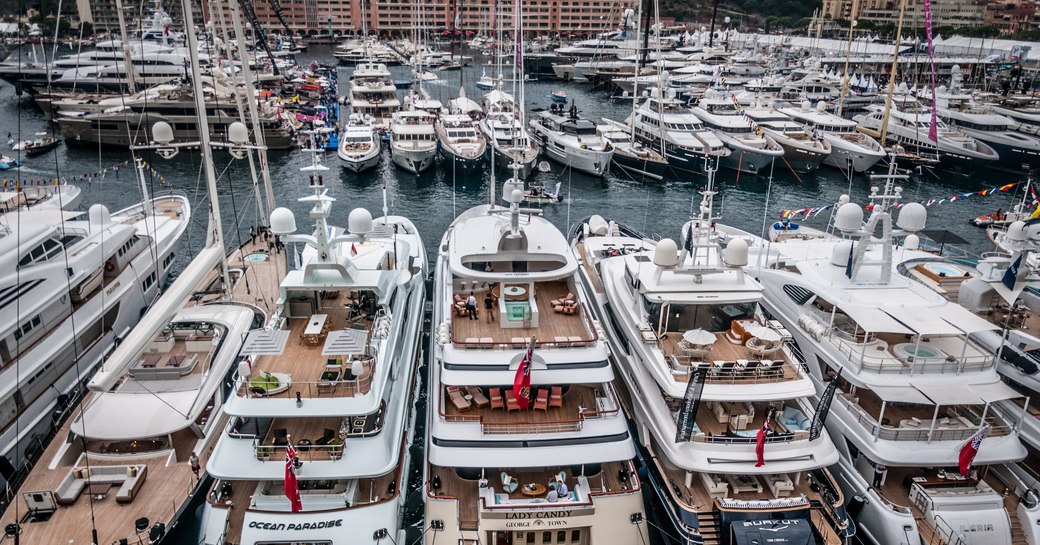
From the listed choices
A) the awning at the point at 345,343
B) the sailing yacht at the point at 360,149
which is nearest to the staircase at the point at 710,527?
the awning at the point at 345,343

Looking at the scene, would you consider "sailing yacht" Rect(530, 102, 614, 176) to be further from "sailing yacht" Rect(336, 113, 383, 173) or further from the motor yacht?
"sailing yacht" Rect(336, 113, 383, 173)

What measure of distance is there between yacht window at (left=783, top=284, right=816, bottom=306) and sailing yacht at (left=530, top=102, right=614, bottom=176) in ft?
103

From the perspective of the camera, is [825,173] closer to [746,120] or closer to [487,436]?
[746,120]

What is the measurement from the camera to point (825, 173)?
58.5 meters

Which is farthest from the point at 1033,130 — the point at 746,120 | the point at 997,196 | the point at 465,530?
the point at 465,530

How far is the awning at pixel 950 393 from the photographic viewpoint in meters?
18.0

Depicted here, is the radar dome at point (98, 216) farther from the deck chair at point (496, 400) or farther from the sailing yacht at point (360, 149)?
the sailing yacht at point (360, 149)

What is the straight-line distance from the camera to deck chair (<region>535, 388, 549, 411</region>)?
18.7 m

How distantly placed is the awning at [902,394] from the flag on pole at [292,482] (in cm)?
1586

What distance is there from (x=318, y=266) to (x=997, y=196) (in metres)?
54.8

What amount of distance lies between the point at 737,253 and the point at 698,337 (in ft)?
10.8

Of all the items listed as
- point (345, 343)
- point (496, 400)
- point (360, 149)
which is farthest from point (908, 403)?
point (360, 149)

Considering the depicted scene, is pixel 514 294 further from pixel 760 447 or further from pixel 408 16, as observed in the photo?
pixel 408 16

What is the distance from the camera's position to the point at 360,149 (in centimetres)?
5375
